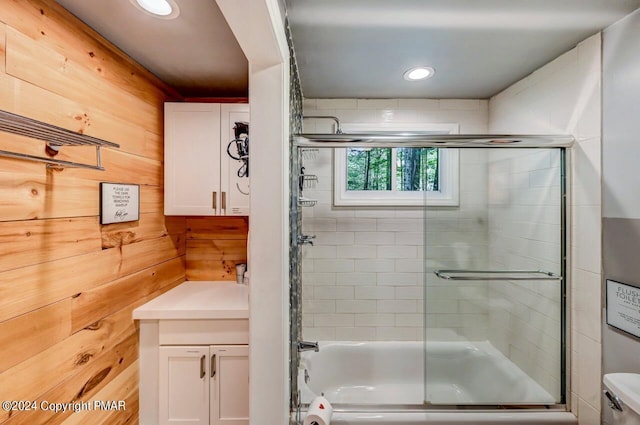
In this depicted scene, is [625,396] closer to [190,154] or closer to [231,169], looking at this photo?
[231,169]

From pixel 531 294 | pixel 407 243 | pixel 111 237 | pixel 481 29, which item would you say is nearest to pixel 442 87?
pixel 481 29

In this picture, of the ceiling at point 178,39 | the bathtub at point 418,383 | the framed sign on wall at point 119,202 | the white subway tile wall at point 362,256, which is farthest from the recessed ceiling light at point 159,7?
the bathtub at point 418,383

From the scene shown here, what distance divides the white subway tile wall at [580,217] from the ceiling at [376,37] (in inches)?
5.8

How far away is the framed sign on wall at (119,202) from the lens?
1512 mm

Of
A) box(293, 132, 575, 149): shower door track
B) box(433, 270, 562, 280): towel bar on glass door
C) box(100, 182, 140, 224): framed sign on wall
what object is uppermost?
box(293, 132, 575, 149): shower door track

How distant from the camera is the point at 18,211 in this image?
1096 mm

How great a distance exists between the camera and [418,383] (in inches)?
90.0

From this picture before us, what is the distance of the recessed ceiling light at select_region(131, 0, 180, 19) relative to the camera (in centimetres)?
124

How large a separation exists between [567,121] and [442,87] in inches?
32.0

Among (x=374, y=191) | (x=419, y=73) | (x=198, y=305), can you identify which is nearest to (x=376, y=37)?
(x=419, y=73)

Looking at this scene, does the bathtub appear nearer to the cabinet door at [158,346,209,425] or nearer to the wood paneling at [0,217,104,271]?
the cabinet door at [158,346,209,425]

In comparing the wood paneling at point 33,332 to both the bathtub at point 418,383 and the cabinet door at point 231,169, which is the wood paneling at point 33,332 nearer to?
the cabinet door at point 231,169

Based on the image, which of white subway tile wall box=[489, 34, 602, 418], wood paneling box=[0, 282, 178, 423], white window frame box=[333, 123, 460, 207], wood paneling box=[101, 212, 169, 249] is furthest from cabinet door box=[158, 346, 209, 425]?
white subway tile wall box=[489, 34, 602, 418]

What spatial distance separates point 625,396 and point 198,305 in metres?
2.00
